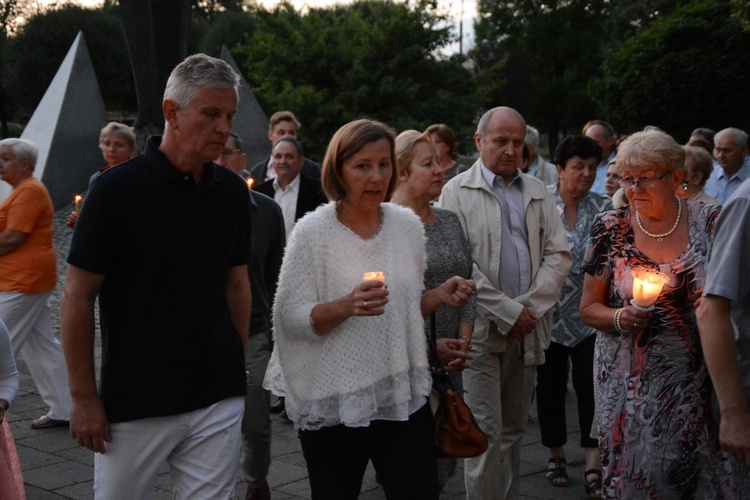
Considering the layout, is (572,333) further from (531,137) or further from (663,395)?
(531,137)

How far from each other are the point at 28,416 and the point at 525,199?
15.2ft

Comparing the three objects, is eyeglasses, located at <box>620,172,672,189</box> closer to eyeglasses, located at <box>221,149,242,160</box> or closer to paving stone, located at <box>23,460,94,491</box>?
eyeglasses, located at <box>221,149,242,160</box>

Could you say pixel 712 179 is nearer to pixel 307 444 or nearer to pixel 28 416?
pixel 28 416

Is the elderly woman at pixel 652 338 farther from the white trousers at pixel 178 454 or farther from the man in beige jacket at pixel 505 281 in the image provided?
the white trousers at pixel 178 454

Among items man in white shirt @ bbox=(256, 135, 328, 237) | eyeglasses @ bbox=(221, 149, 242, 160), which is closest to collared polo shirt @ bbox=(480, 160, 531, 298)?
eyeglasses @ bbox=(221, 149, 242, 160)

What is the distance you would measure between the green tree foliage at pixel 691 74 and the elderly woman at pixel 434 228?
18730 mm

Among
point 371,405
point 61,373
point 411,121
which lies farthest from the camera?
point 411,121

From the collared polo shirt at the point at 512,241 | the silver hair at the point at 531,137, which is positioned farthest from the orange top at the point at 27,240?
the silver hair at the point at 531,137

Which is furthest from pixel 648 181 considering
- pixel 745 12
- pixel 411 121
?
pixel 411 121

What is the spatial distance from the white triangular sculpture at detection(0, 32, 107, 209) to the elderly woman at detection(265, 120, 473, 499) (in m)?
17.6

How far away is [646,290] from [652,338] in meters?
0.31

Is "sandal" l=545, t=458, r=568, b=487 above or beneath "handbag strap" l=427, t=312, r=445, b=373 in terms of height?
beneath

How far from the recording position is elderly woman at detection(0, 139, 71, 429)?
286 inches

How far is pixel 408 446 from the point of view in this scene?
12.8 ft
